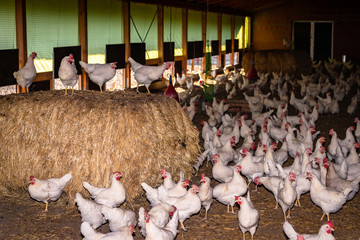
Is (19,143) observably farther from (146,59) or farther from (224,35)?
(224,35)

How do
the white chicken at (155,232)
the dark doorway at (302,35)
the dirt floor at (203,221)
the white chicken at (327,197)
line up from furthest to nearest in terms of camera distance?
the dark doorway at (302,35) < the white chicken at (327,197) < the dirt floor at (203,221) < the white chicken at (155,232)

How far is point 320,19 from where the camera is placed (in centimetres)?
2641

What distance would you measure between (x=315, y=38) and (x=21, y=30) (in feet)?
68.9

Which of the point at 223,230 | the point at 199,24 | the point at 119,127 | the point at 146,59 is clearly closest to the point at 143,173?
the point at 119,127

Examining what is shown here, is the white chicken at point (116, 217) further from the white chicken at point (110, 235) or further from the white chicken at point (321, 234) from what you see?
the white chicken at point (321, 234)

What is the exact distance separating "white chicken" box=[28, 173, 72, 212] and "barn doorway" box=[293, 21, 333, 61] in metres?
23.6

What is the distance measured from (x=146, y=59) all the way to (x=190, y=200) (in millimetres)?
10764

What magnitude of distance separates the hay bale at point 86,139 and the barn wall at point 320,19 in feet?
73.3

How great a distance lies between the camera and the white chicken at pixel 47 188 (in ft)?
18.2

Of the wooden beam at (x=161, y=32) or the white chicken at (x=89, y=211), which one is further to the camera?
the wooden beam at (x=161, y=32)

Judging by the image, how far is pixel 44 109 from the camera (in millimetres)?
6039

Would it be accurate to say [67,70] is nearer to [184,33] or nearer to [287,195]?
[287,195]

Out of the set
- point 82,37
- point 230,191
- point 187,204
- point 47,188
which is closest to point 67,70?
point 47,188

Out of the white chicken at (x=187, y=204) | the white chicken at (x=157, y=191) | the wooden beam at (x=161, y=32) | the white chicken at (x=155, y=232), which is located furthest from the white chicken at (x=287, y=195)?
the wooden beam at (x=161, y=32)
